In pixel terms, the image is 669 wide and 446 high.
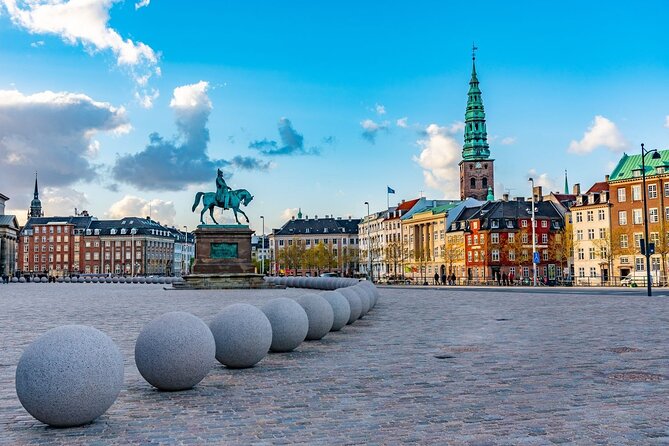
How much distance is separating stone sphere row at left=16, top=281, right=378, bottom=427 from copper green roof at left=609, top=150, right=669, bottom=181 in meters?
78.8

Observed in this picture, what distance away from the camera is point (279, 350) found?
55.1 feet

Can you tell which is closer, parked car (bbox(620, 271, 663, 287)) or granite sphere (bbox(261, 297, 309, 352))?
granite sphere (bbox(261, 297, 309, 352))

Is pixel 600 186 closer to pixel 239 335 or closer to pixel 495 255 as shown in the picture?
pixel 495 255

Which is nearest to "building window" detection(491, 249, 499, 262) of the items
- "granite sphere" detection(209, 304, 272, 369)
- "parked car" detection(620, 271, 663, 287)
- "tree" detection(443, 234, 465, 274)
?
"tree" detection(443, 234, 465, 274)

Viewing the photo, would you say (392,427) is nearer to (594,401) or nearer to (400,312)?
(594,401)

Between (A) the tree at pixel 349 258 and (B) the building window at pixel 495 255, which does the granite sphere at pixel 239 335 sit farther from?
(A) the tree at pixel 349 258

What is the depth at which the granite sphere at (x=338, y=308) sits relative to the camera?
68.3 feet

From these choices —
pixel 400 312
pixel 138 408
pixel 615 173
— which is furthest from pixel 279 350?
pixel 615 173

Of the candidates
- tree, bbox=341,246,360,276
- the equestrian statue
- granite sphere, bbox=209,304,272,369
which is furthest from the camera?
tree, bbox=341,246,360,276

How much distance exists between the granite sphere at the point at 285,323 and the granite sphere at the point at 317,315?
1750 millimetres

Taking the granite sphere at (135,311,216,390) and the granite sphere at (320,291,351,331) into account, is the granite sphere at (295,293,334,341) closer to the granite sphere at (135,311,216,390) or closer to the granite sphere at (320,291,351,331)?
the granite sphere at (320,291,351,331)

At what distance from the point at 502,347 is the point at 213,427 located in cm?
995

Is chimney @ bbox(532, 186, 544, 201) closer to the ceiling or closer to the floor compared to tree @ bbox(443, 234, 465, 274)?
closer to the ceiling

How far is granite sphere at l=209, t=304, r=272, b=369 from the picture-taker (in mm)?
14047
